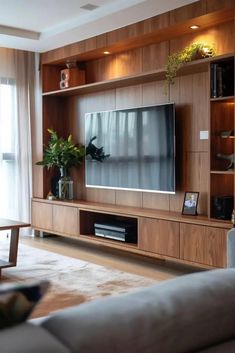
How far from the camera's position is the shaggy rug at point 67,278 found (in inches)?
141

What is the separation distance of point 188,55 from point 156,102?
75 centimetres

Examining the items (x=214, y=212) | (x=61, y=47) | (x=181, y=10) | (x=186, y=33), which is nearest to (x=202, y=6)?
(x=181, y=10)

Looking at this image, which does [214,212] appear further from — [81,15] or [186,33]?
[81,15]

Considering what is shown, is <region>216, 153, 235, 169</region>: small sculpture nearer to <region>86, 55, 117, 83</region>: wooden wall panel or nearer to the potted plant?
<region>86, 55, 117, 83</region>: wooden wall panel

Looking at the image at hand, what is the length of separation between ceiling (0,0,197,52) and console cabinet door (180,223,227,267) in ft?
6.59

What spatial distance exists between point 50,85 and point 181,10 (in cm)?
256

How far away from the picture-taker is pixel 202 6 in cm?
411

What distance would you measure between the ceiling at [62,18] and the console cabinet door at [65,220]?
2009 mm

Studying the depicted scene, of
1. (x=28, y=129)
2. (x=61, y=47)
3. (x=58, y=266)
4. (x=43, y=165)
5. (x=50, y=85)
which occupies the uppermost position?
(x=61, y=47)

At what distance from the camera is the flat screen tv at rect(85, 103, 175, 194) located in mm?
4812

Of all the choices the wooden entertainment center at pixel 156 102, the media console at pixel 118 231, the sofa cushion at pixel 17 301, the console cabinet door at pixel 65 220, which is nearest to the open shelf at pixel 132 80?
the wooden entertainment center at pixel 156 102

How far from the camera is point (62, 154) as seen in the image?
19.3ft

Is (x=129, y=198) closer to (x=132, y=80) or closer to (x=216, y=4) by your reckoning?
(x=132, y=80)

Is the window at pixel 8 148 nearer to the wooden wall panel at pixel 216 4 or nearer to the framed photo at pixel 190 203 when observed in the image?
the framed photo at pixel 190 203
